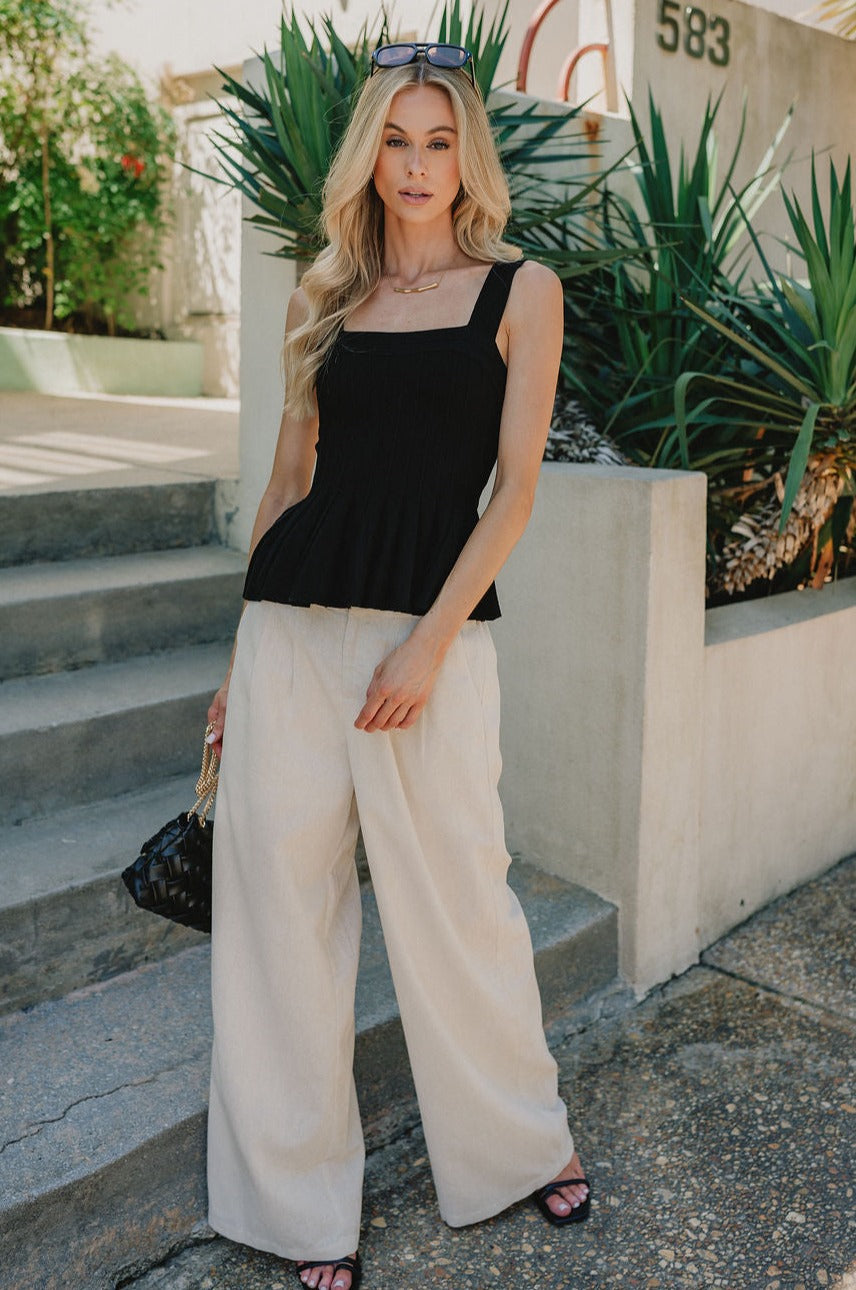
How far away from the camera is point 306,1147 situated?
87.0 inches

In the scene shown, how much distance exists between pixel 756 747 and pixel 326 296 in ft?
6.34

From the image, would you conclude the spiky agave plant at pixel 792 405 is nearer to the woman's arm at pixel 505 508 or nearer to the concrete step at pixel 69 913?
the woman's arm at pixel 505 508

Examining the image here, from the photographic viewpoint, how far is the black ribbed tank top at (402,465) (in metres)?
2.04

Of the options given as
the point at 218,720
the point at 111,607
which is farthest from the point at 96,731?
the point at 218,720

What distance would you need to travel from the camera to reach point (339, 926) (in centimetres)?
224

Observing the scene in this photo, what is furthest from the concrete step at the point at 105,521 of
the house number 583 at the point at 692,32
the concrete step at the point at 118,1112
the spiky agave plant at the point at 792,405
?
the house number 583 at the point at 692,32

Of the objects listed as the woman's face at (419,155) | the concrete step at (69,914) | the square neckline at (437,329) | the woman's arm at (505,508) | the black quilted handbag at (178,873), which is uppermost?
the woman's face at (419,155)

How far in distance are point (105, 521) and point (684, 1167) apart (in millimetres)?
2469

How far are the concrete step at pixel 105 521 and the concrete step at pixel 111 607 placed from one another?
0.05 meters

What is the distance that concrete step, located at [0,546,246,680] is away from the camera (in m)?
3.37

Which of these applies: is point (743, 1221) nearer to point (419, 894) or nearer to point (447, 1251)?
point (447, 1251)

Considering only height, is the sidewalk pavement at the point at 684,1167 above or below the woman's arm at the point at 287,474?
below

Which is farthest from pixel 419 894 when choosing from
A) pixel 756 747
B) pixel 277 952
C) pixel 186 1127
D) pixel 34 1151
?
pixel 756 747

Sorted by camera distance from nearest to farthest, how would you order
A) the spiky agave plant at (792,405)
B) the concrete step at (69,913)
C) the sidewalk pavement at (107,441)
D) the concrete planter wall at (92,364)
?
the concrete step at (69,913) < the spiky agave plant at (792,405) < the sidewalk pavement at (107,441) < the concrete planter wall at (92,364)
